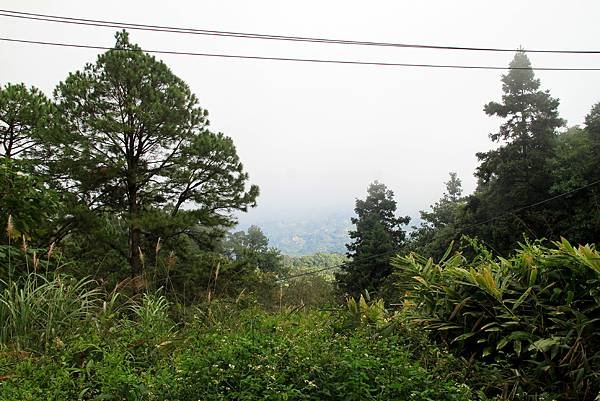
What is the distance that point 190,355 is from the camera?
2291 millimetres

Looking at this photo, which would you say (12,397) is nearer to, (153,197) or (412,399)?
(412,399)

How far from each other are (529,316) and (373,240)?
891 inches

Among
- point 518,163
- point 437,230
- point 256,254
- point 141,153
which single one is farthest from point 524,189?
point 141,153

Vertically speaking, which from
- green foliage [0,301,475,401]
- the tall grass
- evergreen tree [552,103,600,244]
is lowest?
green foliage [0,301,475,401]

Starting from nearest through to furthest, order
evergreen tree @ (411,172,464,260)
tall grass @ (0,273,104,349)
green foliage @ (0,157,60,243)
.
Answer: tall grass @ (0,273,104,349) < green foliage @ (0,157,60,243) < evergreen tree @ (411,172,464,260)

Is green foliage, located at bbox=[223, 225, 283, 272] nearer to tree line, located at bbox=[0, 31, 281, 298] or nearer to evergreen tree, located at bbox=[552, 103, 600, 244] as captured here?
tree line, located at bbox=[0, 31, 281, 298]

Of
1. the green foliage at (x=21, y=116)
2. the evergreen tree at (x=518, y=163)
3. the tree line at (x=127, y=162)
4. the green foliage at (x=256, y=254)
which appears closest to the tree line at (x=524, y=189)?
the evergreen tree at (x=518, y=163)

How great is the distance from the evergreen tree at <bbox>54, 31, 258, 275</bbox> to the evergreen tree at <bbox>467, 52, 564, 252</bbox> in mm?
12694

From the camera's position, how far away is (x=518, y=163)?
778 inches

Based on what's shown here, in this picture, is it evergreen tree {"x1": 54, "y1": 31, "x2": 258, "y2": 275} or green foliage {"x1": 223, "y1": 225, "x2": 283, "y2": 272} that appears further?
green foliage {"x1": 223, "y1": 225, "x2": 283, "y2": 272}

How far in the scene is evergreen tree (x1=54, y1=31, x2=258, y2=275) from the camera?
1175 cm

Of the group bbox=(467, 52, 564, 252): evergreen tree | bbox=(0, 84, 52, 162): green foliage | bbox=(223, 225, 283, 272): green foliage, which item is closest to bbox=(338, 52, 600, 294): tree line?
bbox=(467, 52, 564, 252): evergreen tree

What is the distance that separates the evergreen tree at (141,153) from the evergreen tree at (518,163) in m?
12.7

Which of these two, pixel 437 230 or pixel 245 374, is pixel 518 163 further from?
pixel 245 374
